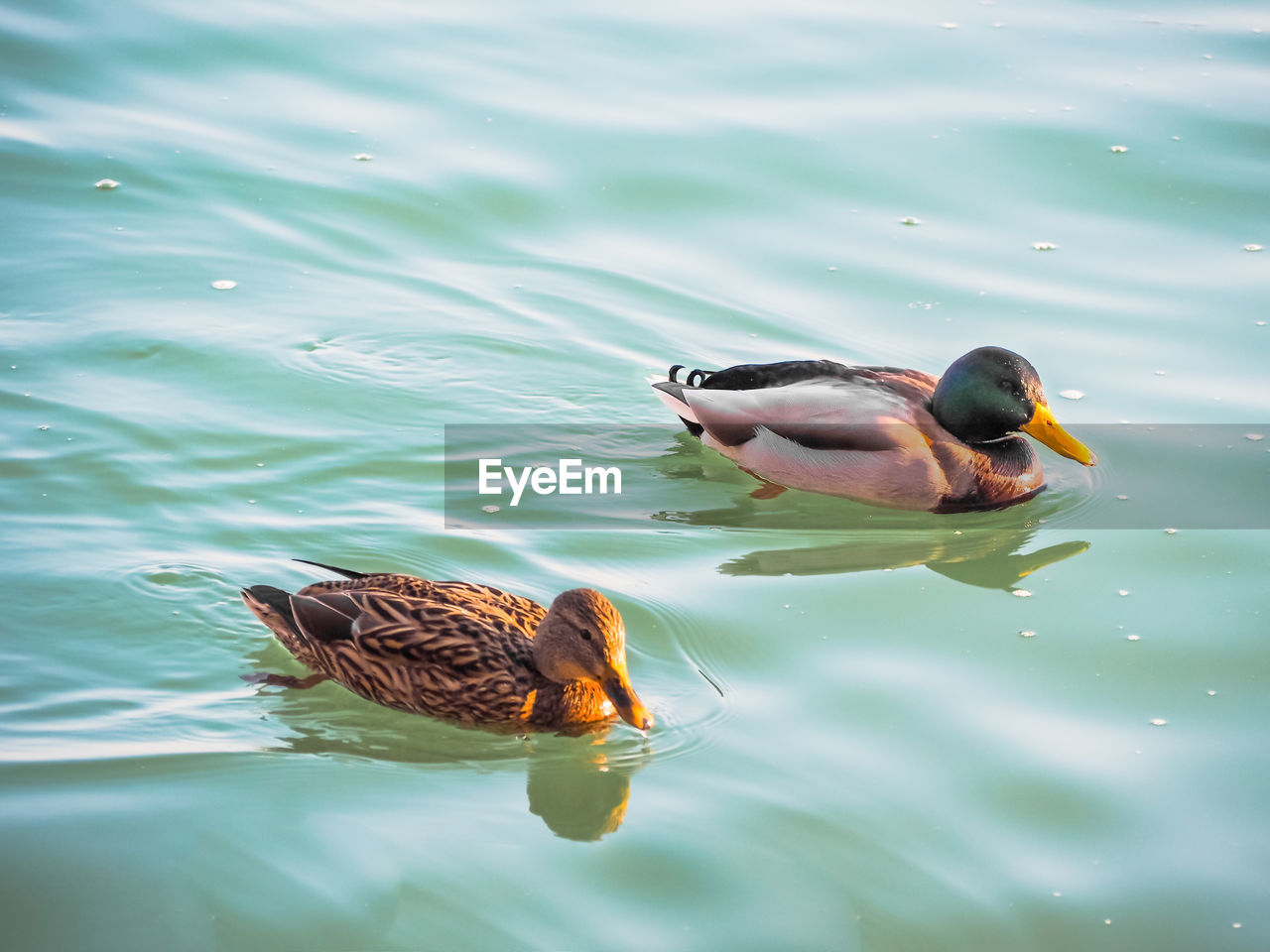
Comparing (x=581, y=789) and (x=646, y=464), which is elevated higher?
(x=646, y=464)

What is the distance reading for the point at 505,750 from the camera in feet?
16.6

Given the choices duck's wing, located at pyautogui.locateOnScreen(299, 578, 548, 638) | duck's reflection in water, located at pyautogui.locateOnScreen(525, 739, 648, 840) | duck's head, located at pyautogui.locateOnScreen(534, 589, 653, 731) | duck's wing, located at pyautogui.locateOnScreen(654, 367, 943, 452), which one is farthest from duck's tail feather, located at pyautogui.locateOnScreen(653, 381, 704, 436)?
duck's reflection in water, located at pyautogui.locateOnScreen(525, 739, 648, 840)

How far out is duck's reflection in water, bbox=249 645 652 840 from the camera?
4805 mm

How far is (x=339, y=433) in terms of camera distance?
735 cm

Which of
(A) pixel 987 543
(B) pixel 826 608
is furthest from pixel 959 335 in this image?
(B) pixel 826 608

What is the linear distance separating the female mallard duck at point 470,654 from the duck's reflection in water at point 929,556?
1.49 metres

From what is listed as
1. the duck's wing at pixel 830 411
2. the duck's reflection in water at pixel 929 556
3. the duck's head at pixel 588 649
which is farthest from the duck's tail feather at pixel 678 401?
the duck's head at pixel 588 649

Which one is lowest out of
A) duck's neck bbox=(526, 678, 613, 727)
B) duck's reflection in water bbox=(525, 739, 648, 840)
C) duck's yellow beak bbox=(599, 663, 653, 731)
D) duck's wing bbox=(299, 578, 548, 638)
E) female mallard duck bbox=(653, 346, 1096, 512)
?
duck's reflection in water bbox=(525, 739, 648, 840)

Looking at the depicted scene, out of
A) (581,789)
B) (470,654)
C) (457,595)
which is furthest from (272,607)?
(581,789)

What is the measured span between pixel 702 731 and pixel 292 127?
715cm

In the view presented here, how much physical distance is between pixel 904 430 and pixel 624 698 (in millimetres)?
2662

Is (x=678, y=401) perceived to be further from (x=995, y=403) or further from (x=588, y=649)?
(x=588, y=649)

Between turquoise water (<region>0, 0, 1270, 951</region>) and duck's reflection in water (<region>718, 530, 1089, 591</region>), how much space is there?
0.09ft

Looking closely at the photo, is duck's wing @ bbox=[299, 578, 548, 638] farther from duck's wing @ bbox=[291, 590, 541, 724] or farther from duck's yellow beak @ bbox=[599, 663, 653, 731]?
duck's yellow beak @ bbox=[599, 663, 653, 731]
